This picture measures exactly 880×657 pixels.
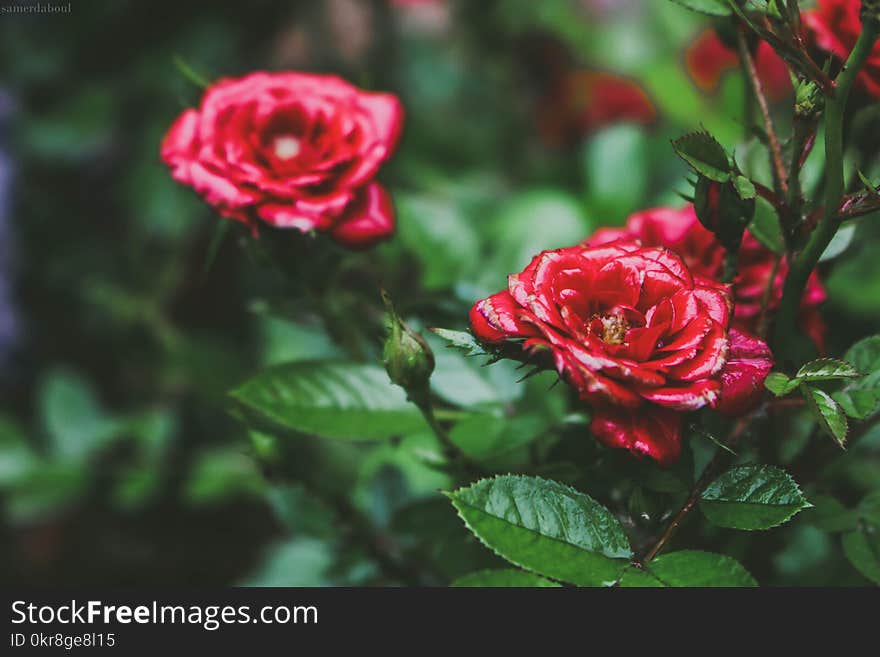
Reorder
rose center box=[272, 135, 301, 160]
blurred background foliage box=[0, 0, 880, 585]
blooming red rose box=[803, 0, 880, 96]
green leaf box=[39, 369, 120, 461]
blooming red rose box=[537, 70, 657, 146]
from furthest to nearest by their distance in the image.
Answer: blooming red rose box=[537, 70, 657, 146] → green leaf box=[39, 369, 120, 461] → blurred background foliage box=[0, 0, 880, 585] → rose center box=[272, 135, 301, 160] → blooming red rose box=[803, 0, 880, 96]

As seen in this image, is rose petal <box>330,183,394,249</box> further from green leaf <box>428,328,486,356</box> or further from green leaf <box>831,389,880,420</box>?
green leaf <box>831,389,880,420</box>

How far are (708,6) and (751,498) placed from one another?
246 mm

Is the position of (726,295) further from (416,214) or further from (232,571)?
(232,571)

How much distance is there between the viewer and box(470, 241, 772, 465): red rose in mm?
377

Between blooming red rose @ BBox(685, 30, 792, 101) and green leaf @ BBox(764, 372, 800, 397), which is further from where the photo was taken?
blooming red rose @ BBox(685, 30, 792, 101)

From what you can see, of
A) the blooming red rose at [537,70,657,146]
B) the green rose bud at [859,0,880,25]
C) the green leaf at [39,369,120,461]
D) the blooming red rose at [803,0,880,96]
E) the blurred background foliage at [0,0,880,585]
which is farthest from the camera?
the blooming red rose at [537,70,657,146]

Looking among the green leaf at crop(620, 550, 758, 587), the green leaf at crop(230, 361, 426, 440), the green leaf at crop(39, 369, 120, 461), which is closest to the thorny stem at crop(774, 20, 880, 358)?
the green leaf at crop(620, 550, 758, 587)

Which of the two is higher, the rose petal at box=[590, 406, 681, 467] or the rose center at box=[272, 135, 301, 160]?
the rose center at box=[272, 135, 301, 160]

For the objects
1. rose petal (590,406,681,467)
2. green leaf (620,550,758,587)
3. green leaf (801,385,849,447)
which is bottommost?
green leaf (620,550,758,587)

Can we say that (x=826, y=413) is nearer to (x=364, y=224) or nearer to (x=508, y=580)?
(x=508, y=580)

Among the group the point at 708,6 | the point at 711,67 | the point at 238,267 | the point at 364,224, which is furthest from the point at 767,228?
the point at 238,267

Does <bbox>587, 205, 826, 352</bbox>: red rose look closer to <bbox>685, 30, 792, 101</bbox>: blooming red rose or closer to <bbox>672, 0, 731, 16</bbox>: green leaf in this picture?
<bbox>672, 0, 731, 16</bbox>: green leaf

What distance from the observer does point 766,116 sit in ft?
1.54

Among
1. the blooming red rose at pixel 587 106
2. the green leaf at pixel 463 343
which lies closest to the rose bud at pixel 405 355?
the green leaf at pixel 463 343
